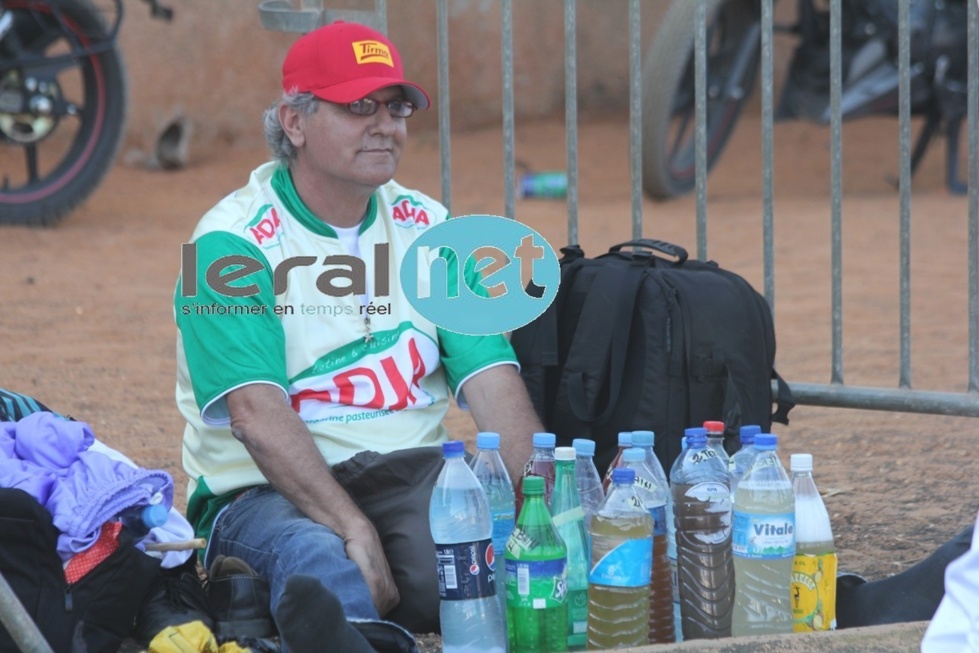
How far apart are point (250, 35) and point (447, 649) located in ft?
28.5

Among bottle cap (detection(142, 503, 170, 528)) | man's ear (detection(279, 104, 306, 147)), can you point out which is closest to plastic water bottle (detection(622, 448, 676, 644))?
bottle cap (detection(142, 503, 170, 528))

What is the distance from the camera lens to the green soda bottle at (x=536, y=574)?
2846 mm

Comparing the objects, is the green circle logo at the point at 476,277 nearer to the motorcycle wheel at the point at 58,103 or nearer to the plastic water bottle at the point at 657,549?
the plastic water bottle at the point at 657,549

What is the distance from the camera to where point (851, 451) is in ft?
15.9

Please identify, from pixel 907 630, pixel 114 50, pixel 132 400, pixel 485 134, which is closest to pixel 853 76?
pixel 485 134

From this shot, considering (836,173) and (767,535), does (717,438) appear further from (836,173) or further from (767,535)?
(836,173)

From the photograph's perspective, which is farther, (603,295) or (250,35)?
(250,35)

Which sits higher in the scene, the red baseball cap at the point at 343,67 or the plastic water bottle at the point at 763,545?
the red baseball cap at the point at 343,67

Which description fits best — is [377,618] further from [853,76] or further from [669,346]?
[853,76]

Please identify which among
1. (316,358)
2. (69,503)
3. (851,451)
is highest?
(316,358)

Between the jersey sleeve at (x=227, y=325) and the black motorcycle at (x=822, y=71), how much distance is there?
563 centimetres

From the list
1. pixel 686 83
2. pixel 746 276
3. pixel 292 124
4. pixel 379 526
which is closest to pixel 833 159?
pixel 292 124

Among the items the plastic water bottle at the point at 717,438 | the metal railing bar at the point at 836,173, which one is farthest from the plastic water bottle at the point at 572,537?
the metal railing bar at the point at 836,173

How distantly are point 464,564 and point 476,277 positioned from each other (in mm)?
856
